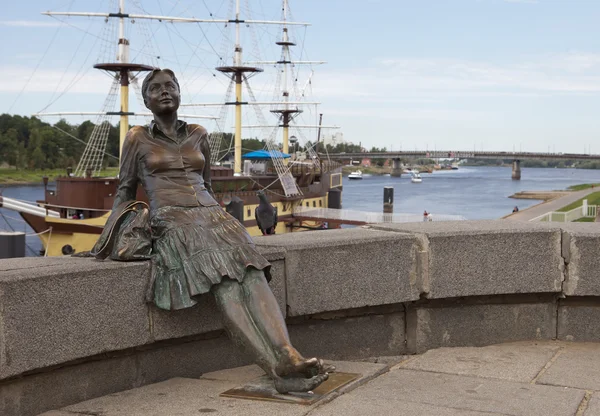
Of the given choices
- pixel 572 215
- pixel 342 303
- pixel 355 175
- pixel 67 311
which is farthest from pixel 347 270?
pixel 355 175

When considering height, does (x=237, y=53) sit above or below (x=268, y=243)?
above

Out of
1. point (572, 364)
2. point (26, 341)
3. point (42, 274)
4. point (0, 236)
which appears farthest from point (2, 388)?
point (0, 236)

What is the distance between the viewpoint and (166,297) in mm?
4492

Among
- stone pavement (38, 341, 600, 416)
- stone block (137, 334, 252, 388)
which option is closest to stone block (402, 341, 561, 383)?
stone pavement (38, 341, 600, 416)

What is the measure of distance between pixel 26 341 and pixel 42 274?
0.32 metres

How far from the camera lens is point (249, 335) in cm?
436

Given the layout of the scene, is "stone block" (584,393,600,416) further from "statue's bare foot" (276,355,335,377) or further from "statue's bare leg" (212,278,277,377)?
"statue's bare leg" (212,278,277,377)

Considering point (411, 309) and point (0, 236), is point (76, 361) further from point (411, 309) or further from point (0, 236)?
point (0, 236)

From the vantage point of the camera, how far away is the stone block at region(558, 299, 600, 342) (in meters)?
5.81

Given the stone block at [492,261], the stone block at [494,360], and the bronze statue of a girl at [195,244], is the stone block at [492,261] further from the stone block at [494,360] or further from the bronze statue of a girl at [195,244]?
the bronze statue of a girl at [195,244]

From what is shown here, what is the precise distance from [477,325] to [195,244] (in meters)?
2.24

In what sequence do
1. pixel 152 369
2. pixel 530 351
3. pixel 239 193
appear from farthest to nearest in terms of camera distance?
pixel 239 193
pixel 530 351
pixel 152 369

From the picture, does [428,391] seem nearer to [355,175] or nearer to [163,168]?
[163,168]

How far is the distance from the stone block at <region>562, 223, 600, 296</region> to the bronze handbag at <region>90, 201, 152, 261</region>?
2.86 m
